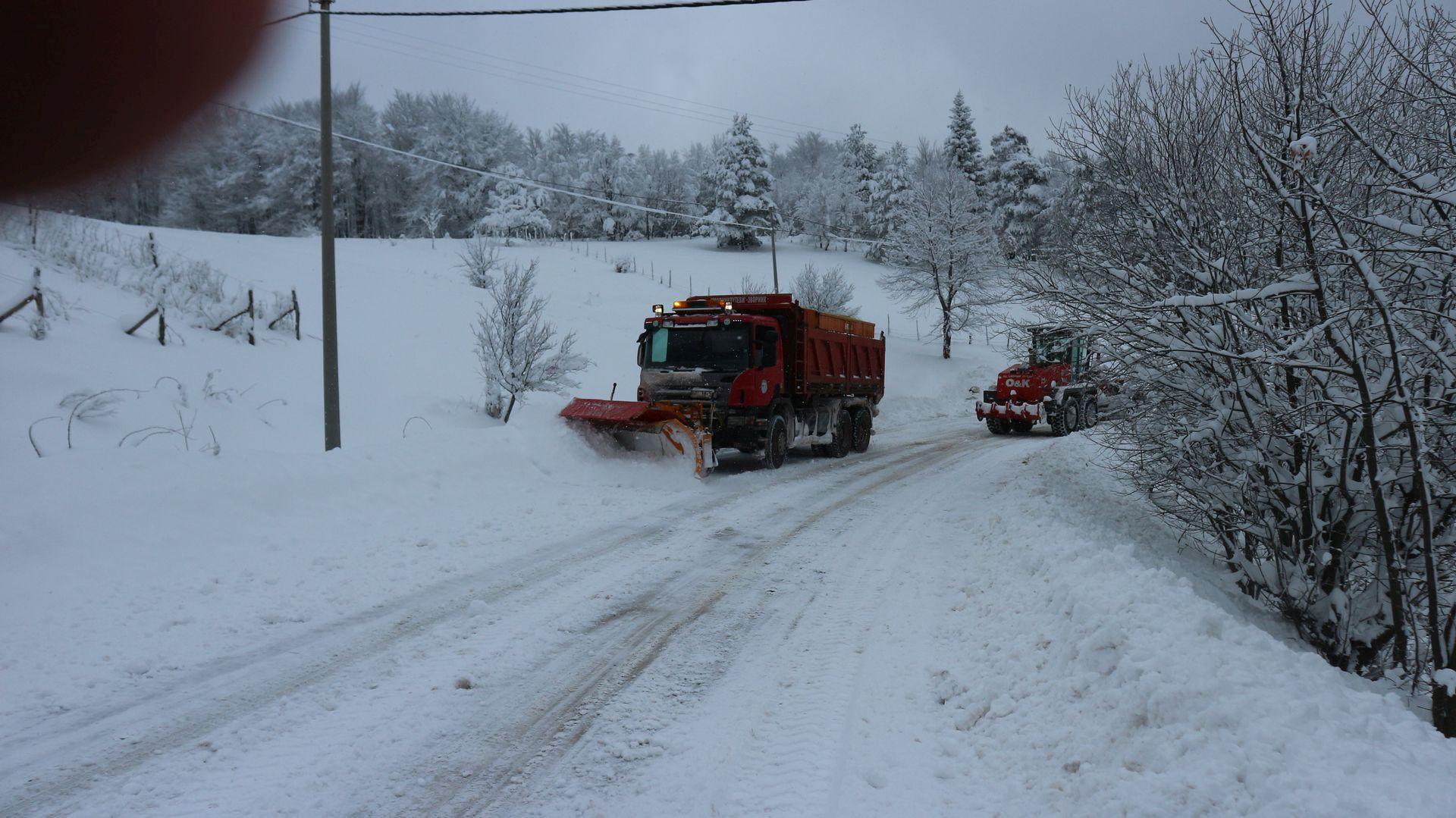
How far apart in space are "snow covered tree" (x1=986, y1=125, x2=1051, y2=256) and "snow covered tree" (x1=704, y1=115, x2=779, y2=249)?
16.3m

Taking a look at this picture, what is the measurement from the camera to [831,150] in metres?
98.2

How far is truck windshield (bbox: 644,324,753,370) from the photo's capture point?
1338 centimetres

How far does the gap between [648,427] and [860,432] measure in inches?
262

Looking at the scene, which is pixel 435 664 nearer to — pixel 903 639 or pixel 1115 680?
pixel 903 639

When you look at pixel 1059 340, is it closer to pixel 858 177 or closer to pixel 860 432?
pixel 860 432

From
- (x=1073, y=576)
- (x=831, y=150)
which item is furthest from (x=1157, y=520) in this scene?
(x=831, y=150)

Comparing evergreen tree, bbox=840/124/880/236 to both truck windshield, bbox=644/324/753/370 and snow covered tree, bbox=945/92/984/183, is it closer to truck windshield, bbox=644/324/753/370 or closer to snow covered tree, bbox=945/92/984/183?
snow covered tree, bbox=945/92/984/183

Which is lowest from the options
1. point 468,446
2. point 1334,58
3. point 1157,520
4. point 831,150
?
point 1157,520

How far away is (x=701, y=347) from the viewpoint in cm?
1362

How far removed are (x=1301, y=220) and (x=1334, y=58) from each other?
7.90 ft

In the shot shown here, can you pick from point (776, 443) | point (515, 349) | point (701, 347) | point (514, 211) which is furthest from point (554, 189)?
point (776, 443)

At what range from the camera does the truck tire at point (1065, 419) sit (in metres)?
20.4

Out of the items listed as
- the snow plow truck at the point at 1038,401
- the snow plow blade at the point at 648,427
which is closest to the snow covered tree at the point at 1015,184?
the snow plow truck at the point at 1038,401

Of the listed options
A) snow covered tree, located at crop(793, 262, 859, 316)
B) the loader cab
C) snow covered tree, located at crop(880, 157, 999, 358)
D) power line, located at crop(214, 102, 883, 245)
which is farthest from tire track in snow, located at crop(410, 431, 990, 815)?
snow covered tree, located at crop(880, 157, 999, 358)
